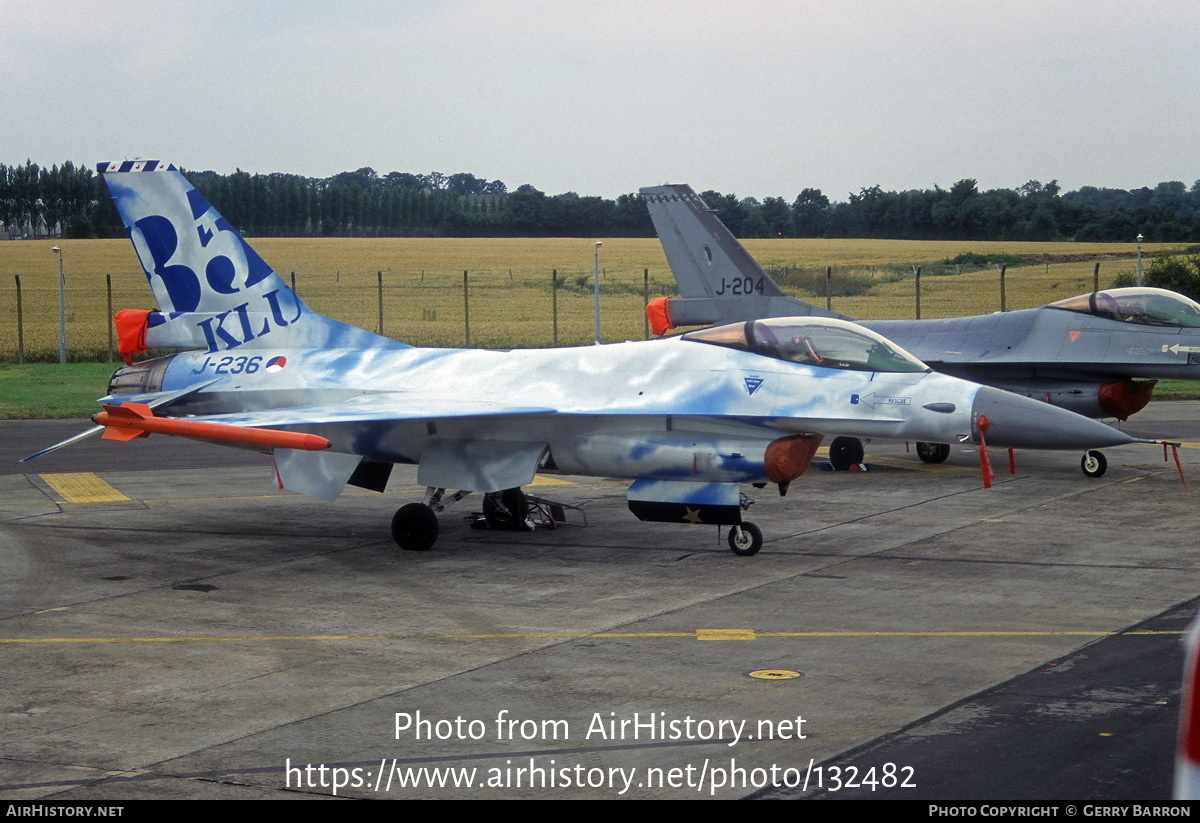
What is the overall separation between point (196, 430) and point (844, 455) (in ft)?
34.9

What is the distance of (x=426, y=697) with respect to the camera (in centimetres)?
907

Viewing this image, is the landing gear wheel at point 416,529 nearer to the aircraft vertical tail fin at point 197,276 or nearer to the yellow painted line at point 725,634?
the aircraft vertical tail fin at point 197,276

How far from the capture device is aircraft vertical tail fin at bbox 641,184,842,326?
22609mm

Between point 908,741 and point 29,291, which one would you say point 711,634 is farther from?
point 29,291

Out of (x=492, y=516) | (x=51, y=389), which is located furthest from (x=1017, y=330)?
(x=51, y=389)

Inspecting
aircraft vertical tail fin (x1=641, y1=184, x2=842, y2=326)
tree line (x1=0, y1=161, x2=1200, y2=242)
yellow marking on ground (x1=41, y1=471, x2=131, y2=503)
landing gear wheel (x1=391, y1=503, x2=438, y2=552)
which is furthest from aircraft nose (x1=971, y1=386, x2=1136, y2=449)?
tree line (x1=0, y1=161, x2=1200, y2=242)

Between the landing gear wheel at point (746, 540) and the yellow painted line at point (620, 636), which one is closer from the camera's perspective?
the yellow painted line at point (620, 636)

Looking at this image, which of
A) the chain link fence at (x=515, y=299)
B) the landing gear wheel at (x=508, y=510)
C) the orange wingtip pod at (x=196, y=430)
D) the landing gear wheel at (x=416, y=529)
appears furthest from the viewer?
the chain link fence at (x=515, y=299)

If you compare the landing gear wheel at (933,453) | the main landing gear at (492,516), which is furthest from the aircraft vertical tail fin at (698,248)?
the main landing gear at (492,516)

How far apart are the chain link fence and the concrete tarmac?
26829 millimetres

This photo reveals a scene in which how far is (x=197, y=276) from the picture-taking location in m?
16.6

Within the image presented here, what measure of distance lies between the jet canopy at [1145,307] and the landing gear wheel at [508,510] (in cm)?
992

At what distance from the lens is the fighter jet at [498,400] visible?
1362 centimetres

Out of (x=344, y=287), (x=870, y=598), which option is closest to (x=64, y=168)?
(x=344, y=287)
